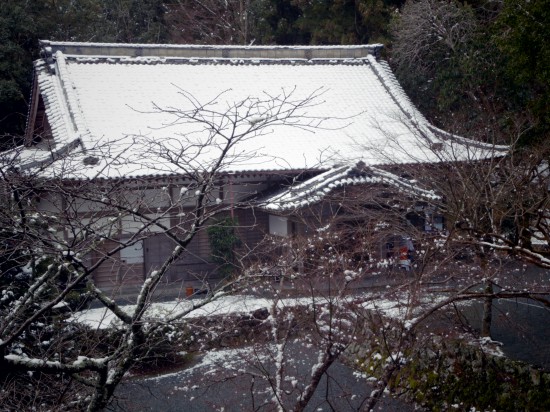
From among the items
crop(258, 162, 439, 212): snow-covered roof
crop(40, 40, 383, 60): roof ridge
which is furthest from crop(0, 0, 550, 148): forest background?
crop(40, 40, 383, 60): roof ridge

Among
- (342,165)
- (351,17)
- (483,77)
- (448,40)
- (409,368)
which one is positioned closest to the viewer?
(409,368)

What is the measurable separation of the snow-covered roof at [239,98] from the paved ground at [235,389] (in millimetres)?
4207

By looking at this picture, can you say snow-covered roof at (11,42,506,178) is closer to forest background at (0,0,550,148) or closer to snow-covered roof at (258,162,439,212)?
snow-covered roof at (258,162,439,212)

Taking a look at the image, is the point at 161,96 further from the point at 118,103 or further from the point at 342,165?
the point at 342,165

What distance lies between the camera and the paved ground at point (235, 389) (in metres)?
7.98

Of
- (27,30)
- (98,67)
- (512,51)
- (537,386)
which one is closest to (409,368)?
(537,386)

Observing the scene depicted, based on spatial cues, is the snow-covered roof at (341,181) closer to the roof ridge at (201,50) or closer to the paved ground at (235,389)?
the paved ground at (235,389)

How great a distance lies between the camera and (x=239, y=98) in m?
15.2

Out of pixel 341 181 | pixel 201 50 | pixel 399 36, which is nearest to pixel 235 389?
pixel 341 181

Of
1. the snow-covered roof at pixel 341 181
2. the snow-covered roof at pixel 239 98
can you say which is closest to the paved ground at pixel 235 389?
the snow-covered roof at pixel 341 181

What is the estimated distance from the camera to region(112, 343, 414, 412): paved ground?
7977 millimetres

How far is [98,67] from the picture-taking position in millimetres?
15625

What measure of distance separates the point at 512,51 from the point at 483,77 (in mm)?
3810

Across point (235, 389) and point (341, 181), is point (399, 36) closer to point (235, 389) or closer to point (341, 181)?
point (341, 181)
